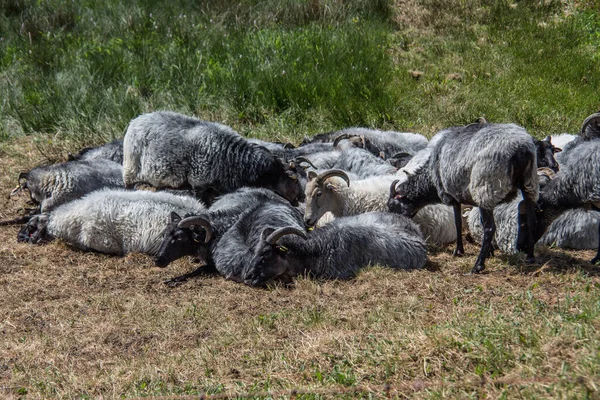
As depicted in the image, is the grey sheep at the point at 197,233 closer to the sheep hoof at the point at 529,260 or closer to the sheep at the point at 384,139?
the sheep hoof at the point at 529,260

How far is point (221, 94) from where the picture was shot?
14109mm

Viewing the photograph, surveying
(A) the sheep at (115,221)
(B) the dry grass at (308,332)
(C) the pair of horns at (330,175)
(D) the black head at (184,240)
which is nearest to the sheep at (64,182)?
(A) the sheep at (115,221)

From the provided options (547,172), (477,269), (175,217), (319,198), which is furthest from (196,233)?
(547,172)

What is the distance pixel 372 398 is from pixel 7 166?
30.0 ft

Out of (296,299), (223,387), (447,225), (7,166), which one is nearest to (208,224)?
(296,299)

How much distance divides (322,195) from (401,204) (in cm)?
99

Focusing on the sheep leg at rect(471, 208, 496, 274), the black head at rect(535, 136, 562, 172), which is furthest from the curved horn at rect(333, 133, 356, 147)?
the sheep leg at rect(471, 208, 496, 274)

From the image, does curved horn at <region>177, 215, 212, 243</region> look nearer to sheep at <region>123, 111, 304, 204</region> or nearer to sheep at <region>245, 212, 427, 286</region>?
sheep at <region>245, 212, 427, 286</region>

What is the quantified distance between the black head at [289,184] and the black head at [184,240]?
62.4 inches

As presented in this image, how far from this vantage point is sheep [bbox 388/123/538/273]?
7.08m

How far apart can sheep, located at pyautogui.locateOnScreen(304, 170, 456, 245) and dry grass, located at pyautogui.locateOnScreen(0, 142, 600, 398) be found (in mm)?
573

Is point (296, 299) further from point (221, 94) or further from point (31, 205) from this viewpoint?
point (221, 94)

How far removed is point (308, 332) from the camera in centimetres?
597

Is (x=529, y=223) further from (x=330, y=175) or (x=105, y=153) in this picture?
(x=105, y=153)
